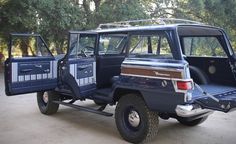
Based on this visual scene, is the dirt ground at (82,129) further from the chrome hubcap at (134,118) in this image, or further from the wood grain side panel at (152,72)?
the wood grain side panel at (152,72)

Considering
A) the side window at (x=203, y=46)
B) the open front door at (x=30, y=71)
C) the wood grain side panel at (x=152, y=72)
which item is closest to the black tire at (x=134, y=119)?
the wood grain side panel at (x=152, y=72)

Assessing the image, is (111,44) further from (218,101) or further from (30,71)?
(218,101)

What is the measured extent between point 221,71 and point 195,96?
4.54ft

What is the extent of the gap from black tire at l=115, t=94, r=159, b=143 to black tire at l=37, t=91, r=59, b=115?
2.04m

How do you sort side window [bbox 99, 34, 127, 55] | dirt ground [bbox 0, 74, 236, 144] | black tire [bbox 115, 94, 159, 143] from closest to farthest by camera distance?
black tire [bbox 115, 94, 159, 143] → dirt ground [bbox 0, 74, 236, 144] → side window [bbox 99, 34, 127, 55]

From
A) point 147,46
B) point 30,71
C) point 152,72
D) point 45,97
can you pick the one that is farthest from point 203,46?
point 45,97

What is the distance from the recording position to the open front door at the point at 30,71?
5.78m

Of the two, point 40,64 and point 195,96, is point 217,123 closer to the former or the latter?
point 195,96

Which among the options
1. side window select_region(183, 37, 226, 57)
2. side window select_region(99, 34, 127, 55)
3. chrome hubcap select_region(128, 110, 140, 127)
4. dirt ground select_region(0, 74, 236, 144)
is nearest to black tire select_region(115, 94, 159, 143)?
chrome hubcap select_region(128, 110, 140, 127)

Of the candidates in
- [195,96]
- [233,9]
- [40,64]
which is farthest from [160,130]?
[233,9]

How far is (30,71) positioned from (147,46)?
7.47ft

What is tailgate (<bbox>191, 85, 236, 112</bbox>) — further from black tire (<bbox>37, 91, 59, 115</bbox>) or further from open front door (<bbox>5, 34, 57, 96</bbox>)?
black tire (<bbox>37, 91, 59, 115</bbox>)

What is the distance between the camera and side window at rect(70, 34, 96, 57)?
6035 mm

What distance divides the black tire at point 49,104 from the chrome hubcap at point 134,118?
226 centimetres
